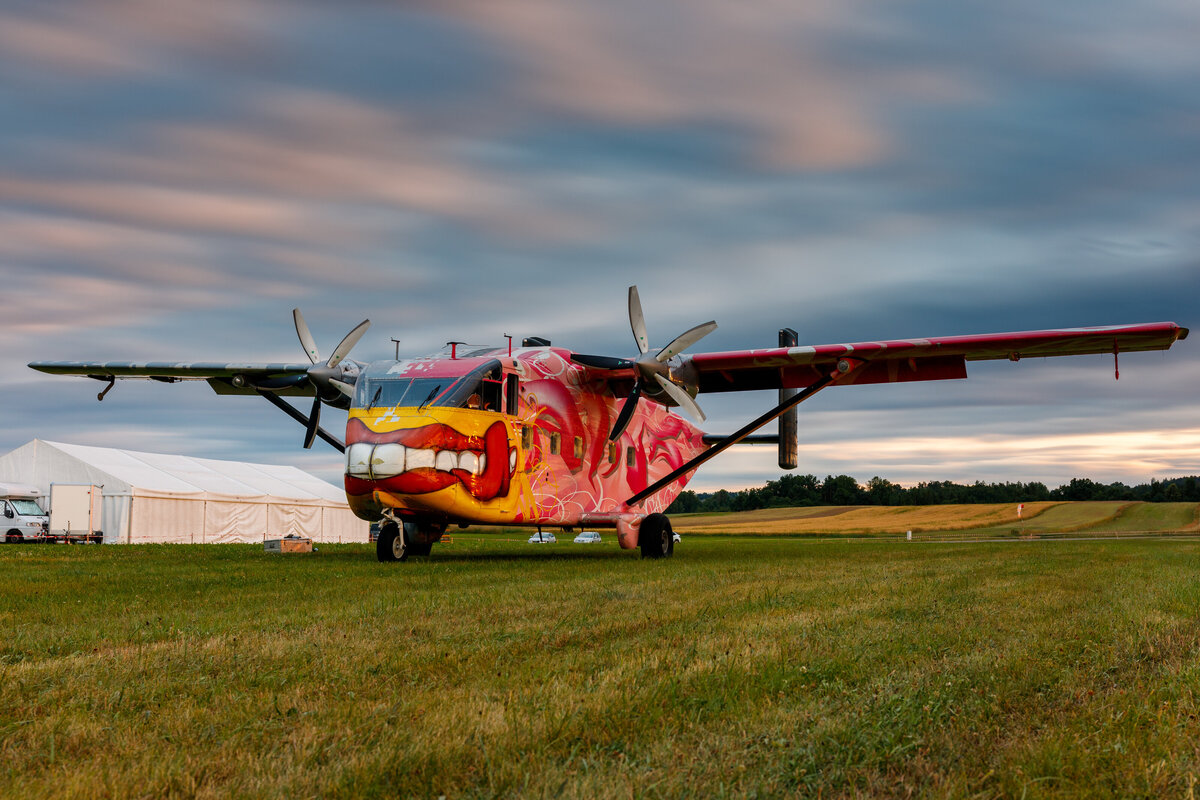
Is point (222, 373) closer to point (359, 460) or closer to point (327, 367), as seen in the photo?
point (327, 367)

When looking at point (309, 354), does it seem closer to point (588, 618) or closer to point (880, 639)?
point (588, 618)

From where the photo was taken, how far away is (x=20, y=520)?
129 feet

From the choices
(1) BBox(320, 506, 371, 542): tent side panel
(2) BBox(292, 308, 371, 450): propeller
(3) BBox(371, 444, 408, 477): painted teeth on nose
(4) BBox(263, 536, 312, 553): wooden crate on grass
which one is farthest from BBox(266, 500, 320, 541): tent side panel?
(3) BBox(371, 444, 408, 477): painted teeth on nose

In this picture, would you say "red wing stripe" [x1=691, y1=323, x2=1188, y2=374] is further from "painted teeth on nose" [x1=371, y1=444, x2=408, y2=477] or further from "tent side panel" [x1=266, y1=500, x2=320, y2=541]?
"tent side panel" [x1=266, y1=500, x2=320, y2=541]

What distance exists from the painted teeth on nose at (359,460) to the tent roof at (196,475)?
2738cm

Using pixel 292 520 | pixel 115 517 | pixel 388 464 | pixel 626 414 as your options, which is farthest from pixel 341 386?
pixel 292 520

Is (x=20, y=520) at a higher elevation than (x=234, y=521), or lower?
higher

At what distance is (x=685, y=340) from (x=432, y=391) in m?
6.21

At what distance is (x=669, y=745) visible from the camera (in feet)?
12.1

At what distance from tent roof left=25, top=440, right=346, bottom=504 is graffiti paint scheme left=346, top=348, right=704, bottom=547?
26.5 meters

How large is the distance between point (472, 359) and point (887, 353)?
903 centimetres

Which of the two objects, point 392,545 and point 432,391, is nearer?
point 432,391

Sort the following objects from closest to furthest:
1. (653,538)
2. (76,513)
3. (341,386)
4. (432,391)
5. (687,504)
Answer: (432,391), (341,386), (653,538), (76,513), (687,504)

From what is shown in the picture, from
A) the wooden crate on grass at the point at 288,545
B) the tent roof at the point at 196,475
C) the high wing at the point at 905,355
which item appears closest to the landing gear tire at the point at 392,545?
the high wing at the point at 905,355
